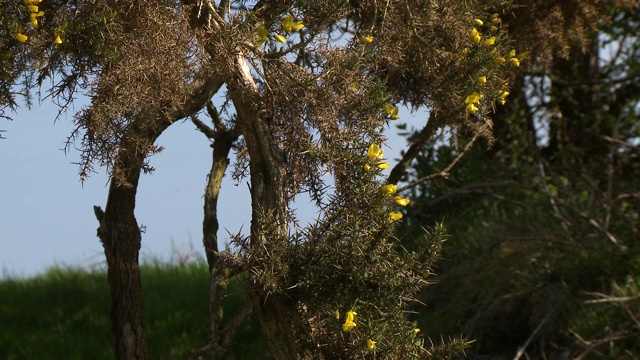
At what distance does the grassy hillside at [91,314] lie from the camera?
893 centimetres

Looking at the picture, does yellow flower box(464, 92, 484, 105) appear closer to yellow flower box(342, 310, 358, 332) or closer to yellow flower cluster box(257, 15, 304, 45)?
yellow flower cluster box(257, 15, 304, 45)

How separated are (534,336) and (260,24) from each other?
4190 mm

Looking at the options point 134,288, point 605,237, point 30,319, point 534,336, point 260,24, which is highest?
point 30,319

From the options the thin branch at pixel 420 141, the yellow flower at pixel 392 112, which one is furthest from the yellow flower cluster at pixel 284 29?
the thin branch at pixel 420 141

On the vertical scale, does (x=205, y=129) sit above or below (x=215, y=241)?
above

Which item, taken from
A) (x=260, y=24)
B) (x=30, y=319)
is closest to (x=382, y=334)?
(x=260, y=24)

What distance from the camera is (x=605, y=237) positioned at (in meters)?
7.79

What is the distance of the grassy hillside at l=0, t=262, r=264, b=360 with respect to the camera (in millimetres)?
8930

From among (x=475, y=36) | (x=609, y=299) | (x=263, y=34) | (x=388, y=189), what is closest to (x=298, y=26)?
(x=263, y=34)

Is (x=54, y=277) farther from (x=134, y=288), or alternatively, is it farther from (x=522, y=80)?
(x=522, y=80)

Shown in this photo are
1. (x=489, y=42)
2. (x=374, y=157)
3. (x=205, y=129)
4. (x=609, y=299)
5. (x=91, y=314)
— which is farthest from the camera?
(x=91, y=314)

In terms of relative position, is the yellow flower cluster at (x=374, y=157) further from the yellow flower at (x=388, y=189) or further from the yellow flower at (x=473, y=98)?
the yellow flower at (x=473, y=98)

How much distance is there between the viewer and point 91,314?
31.2 ft

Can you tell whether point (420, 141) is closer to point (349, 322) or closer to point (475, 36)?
point (475, 36)
